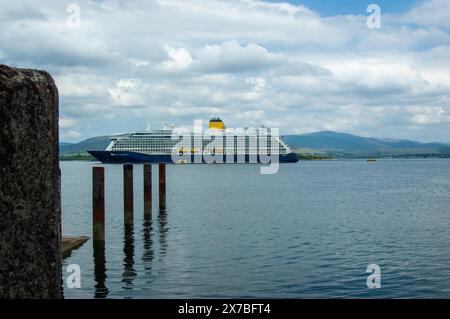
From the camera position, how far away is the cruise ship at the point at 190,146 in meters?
121

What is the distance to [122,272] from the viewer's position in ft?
50.0

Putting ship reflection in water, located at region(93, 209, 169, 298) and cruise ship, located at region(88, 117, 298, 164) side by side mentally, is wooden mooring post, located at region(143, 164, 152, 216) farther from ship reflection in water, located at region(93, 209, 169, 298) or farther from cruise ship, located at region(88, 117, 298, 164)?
cruise ship, located at region(88, 117, 298, 164)

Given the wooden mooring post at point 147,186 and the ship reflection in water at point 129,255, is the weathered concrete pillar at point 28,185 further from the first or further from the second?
the wooden mooring post at point 147,186

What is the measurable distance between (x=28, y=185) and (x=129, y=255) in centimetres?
1595

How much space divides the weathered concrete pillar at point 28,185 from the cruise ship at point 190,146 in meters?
117

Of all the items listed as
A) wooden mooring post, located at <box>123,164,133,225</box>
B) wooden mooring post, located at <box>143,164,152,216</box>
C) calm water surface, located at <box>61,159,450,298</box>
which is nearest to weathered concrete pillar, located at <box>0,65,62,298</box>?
calm water surface, located at <box>61,159,450,298</box>

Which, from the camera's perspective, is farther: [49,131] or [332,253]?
[332,253]

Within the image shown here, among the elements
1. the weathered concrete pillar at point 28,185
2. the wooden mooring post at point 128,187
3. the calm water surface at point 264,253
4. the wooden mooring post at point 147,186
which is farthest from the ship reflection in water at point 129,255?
the weathered concrete pillar at point 28,185

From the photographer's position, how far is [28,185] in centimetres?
245

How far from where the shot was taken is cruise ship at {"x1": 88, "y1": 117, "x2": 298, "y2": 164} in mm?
120688

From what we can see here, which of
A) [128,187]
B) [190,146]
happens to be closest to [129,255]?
[128,187]
